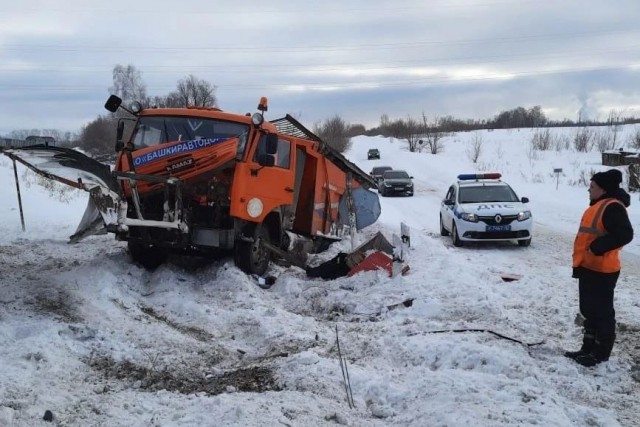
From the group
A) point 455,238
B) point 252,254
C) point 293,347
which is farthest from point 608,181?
point 455,238

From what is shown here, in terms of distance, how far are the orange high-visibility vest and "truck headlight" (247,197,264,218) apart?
4.73 m

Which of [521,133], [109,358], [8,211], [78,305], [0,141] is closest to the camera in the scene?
[109,358]

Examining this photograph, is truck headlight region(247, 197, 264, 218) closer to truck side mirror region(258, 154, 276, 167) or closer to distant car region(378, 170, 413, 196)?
truck side mirror region(258, 154, 276, 167)

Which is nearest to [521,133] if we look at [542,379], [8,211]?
[8,211]

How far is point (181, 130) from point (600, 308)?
251 inches

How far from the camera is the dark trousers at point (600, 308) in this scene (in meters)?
5.30

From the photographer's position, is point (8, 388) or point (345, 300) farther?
point (345, 300)

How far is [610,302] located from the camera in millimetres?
5445

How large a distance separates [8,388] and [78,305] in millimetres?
2382

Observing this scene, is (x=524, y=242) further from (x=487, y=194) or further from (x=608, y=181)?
(x=608, y=181)

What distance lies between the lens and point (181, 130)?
9.03 metres

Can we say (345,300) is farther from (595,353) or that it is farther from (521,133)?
(521,133)

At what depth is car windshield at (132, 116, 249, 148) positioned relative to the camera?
8852mm

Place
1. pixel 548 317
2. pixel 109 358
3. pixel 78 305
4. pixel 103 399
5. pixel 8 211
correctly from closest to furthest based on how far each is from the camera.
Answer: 1. pixel 103 399
2. pixel 109 358
3. pixel 78 305
4. pixel 548 317
5. pixel 8 211
